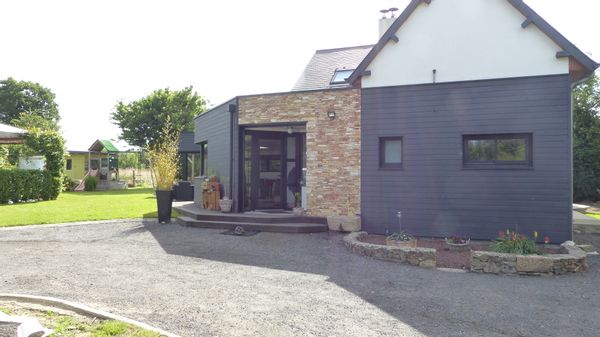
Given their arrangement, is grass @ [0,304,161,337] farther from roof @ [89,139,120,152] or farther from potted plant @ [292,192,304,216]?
roof @ [89,139,120,152]

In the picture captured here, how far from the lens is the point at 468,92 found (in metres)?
8.83

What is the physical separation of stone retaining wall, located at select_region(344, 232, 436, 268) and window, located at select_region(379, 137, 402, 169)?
268 cm

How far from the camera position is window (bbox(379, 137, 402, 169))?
31.4 feet

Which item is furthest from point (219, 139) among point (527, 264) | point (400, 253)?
point (527, 264)

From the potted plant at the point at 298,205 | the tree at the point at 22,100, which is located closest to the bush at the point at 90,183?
the potted plant at the point at 298,205

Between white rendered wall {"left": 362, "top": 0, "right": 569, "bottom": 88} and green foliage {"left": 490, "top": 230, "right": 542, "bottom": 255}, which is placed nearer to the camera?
green foliage {"left": 490, "top": 230, "right": 542, "bottom": 255}

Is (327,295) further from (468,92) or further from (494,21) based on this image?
(494,21)

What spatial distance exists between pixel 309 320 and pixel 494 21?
7984 mm

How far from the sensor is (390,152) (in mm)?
9695

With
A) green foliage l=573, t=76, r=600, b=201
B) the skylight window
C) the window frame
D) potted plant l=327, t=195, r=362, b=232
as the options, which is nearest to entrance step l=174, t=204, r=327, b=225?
potted plant l=327, t=195, r=362, b=232

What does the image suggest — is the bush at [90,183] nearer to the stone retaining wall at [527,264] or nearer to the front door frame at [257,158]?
the front door frame at [257,158]

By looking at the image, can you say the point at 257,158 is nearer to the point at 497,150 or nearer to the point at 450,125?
the point at 450,125

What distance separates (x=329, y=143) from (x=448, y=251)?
13.4 feet

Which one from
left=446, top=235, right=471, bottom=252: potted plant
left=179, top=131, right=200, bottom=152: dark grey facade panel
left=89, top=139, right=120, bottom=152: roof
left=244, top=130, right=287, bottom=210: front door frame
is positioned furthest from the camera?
left=89, top=139, right=120, bottom=152: roof
